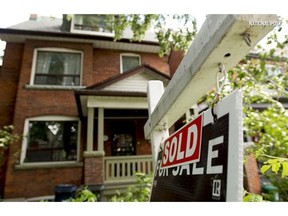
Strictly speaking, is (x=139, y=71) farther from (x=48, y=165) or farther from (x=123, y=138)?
(x=48, y=165)

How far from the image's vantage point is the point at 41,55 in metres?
9.15

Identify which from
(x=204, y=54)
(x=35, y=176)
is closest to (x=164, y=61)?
(x=35, y=176)

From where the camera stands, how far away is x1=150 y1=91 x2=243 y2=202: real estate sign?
1.52 ft

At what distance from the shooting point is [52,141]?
8.26 m

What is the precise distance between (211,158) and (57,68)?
9.62 meters

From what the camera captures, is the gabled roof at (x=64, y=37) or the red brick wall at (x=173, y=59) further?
the red brick wall at (x=173, y=59)

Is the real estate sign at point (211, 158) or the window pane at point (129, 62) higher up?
the window pane at point (129, 62)

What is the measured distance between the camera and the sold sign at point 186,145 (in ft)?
2.17

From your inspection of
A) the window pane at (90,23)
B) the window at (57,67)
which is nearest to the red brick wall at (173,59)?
the window pane at (90,23)

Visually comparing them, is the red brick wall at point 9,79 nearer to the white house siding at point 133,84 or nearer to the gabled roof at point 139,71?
the gabled roof at point 139,71

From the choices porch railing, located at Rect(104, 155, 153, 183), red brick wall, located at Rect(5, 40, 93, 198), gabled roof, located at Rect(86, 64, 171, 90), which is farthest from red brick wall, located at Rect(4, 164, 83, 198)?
gabled roof, located at Rect(86, 64, 171, 90)

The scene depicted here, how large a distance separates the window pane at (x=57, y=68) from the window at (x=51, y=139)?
1.70m
